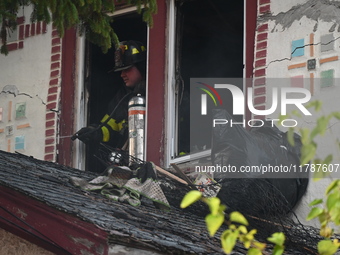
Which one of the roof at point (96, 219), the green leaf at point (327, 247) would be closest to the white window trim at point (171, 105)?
the roof at point (96, 219)

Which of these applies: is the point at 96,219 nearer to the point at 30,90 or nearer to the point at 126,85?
the point at 126,85

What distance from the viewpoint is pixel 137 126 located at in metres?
11.5

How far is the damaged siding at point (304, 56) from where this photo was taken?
10188 millimetres

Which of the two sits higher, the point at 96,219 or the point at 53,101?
the point at 53,101

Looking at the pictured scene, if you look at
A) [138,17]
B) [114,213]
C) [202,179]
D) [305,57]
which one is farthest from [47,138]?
[114,213]

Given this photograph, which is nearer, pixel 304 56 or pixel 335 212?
pixel 335 212

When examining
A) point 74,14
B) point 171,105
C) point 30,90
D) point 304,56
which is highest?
point 74,14

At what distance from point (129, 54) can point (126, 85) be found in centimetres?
35

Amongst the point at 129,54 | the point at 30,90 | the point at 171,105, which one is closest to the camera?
the point at 171,105

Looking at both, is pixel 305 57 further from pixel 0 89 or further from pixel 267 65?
pixel 0 89

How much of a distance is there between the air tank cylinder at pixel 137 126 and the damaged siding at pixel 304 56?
4.48 feet

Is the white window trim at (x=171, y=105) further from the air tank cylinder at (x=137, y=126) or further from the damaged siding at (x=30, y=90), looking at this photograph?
the damaged siding at (x=30, y=90)

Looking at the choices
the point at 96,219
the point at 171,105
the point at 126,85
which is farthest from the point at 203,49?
the point at 96,219

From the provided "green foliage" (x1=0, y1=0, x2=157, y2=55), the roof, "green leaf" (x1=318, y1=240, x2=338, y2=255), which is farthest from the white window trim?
"green leaf" (x1=318, y1=240, x2=338, y2=255)
